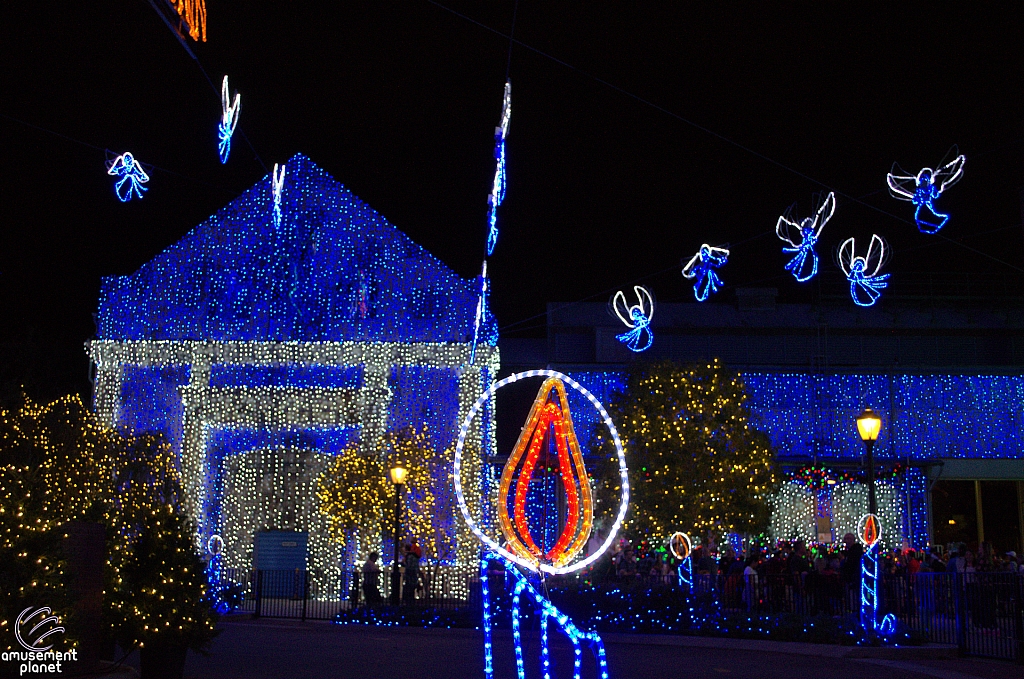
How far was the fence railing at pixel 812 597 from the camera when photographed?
16.3m

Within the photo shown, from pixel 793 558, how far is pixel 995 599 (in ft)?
24.3

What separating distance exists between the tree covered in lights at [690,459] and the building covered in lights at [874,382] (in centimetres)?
646

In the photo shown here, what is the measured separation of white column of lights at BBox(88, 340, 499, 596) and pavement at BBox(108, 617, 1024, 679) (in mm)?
10894

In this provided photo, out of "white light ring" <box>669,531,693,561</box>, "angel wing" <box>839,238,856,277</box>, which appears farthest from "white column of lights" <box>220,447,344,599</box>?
"angel wing" <box>839,238,856,277</box>

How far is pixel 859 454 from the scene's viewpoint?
4056 cm

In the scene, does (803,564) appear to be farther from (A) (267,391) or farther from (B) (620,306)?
(B) (620,306)

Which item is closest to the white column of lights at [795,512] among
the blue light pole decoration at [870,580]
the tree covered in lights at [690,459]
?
the tree covered in lights at [690,459]

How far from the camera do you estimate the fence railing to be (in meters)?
16.3

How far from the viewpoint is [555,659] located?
15.9m

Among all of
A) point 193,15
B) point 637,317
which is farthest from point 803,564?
point 193,15

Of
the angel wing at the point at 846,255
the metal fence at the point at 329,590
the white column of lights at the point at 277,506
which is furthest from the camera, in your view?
the white column of lights at the point at 277,506

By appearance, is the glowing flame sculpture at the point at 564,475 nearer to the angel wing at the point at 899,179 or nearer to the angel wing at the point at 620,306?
the angel wing at the point at 899,179

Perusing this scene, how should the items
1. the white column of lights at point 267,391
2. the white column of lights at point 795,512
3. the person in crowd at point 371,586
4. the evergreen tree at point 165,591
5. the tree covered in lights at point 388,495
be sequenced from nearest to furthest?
the evergreen tree at point 165,591
the person in crowd at point 371,586
the tree covered in lights at point 388,495
the white column of lights at point 267,391
the white column of lights at point 795,512

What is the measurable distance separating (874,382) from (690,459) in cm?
1261
